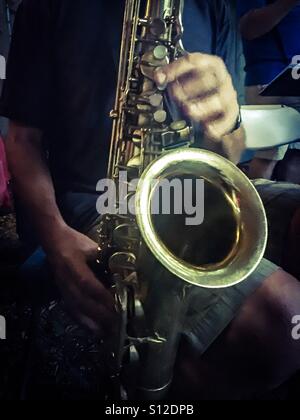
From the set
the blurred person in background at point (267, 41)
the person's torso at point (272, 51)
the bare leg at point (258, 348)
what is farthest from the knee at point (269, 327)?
the person's torso at point (272, 51)

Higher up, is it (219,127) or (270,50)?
(270,50)

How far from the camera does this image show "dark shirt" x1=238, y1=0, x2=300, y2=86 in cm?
117

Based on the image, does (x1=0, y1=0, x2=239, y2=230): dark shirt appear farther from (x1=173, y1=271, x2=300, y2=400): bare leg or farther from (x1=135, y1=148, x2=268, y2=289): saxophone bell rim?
(x1=173, y1=271, x2=300, y2=400): bare leg

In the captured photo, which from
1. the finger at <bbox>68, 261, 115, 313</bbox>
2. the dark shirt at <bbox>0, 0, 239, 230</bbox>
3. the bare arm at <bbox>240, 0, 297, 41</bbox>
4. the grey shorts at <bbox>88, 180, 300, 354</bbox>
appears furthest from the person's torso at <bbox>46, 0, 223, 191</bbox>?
the grey shorts at <bbox>88, 180, 300, 354</bbox>

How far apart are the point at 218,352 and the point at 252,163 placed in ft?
1.79

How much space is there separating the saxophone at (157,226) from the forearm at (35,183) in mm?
177

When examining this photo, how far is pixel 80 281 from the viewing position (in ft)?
3.57

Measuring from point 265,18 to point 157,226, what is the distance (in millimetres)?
672

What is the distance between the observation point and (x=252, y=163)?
1.22 metres

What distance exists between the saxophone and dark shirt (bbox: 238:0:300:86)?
0.95ft

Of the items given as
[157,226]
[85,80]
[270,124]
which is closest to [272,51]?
[270,124]

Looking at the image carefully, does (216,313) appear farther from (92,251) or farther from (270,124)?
(270,124)

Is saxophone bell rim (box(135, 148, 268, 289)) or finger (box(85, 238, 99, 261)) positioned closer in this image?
saxophone bell rim (box(135, 148, 268, 289))
